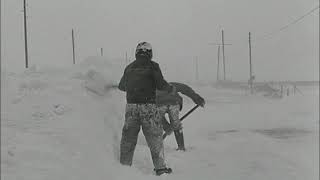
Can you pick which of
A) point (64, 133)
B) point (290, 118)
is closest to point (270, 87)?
point (290, 118)

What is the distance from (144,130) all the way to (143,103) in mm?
286

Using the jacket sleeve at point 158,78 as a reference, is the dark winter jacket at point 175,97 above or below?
below

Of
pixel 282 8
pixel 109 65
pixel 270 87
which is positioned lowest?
pixel 270 87

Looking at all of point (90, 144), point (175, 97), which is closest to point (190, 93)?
point (175, 97)

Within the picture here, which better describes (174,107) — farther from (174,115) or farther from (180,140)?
(180,140)

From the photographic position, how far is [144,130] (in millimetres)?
4879

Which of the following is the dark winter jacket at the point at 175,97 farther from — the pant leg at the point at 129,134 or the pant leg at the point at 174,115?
the pant leg at the point at 129,134

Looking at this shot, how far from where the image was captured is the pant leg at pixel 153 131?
4.82 m

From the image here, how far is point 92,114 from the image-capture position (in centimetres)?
500

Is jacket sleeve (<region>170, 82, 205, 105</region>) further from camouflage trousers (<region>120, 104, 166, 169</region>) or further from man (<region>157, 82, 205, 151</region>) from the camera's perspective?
camouflage trousers (<region>120, 104, 166, 169</region>)

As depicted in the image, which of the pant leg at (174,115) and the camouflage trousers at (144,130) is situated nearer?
the camouflage trousers at (144,130)

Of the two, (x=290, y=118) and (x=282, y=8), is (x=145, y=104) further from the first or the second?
(x=290, y=118)

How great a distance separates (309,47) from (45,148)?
4691mm

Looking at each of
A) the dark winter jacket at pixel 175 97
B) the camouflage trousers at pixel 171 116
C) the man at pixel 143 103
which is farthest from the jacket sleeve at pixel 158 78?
the camouflage trousers at pixel 171 116
